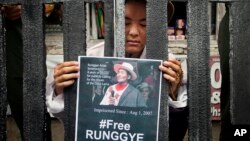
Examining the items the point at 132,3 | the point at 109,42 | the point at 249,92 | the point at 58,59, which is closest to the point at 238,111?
the point at 249,92

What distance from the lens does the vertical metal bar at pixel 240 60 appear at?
1668mm

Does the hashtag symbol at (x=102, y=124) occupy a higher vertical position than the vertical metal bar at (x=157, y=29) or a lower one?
lower

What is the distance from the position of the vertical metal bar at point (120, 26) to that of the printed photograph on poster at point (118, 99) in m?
0.10

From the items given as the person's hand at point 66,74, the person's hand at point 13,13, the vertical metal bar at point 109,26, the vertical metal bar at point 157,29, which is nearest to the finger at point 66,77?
the person's hand at point 66,74

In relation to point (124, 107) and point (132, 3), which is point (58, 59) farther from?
point (124, 107)

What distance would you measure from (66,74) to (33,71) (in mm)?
152

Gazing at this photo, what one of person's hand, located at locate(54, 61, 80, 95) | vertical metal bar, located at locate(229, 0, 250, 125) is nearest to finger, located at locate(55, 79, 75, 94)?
person's hand, located at locate(54, 61, 80, 95)

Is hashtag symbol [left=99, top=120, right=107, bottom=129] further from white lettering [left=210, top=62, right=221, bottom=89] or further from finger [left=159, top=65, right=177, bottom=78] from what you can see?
white lettering [left=210, top=62, right=221, bottom=89]

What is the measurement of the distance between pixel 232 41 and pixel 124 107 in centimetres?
50

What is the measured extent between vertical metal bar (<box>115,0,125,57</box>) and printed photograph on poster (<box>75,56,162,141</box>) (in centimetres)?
10

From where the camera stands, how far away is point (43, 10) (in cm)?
170

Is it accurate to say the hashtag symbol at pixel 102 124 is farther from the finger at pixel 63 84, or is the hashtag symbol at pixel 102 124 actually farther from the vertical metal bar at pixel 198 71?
the vertical metal bar at pixel 198 71

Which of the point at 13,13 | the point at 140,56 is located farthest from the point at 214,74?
the point at 140,56

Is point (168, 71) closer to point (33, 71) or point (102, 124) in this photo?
point (102, 124)
